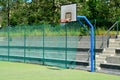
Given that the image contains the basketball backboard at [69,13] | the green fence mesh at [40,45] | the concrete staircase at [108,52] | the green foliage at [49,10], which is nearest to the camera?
the concrete staircase at [108,52]

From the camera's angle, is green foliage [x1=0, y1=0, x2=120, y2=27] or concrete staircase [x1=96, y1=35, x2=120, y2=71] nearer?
concrete staircase [x1=96, y1=35, x2=120, y2=71]

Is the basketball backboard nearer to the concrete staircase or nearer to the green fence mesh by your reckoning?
the green fence mesh

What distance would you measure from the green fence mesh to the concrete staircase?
153 centimetres

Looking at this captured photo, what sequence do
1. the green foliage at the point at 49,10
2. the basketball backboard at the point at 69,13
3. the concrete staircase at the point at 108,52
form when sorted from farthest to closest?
1. the green foliage at the point at 49,10
2. the basketball backboard at the point at 69,13
3. the concrete staircase at the point at 108,52

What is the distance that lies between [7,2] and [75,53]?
26.4 meters

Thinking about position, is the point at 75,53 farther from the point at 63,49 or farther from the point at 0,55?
the point at 0,55

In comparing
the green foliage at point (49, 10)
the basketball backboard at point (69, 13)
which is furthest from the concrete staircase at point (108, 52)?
the green foliage at point (49, 10)

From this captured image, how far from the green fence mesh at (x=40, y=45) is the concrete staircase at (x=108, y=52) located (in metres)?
1.53

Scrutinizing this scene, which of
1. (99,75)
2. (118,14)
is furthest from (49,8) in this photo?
(99,75)

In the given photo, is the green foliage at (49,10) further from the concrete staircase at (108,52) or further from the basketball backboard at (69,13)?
the basketball backboard at (69,13)

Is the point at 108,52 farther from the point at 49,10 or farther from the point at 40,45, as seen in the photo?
the point at 49,10

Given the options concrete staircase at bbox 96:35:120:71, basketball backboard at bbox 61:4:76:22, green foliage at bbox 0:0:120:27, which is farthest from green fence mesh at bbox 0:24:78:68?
green foliage at bbox 0:0:120:27

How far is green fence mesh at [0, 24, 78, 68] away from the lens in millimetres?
20547

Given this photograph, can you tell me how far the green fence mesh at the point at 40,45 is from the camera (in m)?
20.5
